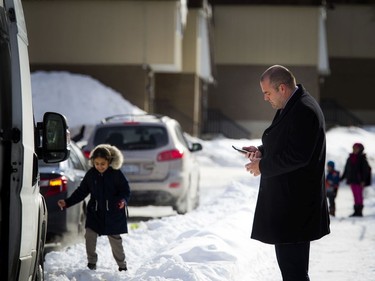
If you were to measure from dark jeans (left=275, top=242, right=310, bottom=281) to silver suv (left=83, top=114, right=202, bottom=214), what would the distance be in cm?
872

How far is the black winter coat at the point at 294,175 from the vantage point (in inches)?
237

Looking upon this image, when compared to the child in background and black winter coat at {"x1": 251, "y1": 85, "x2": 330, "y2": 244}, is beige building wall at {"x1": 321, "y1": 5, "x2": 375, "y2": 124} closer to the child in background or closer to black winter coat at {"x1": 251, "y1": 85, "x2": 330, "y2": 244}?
the child in background

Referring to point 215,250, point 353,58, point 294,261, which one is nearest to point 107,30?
point 353,58

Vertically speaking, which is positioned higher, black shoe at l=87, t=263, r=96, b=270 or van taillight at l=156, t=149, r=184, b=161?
van taillight at l=156, t=149, r=184, b=161

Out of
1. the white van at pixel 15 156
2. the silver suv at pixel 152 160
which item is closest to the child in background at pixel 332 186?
the silver suv at pixel 152 160

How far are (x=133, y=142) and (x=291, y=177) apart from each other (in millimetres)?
9204

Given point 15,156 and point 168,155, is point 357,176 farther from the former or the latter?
point 15,156

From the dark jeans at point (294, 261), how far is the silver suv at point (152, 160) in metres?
8.72

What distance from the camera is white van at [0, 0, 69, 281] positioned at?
16.3 feet

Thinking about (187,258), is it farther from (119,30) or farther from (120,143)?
(119,30)

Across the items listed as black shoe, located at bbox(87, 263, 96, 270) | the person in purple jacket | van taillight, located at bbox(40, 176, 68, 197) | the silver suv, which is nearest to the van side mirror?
black shoe, located at bbox(87, 263, 96, 270)

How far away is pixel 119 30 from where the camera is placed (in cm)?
3528

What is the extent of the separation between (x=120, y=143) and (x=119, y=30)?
20606 mm

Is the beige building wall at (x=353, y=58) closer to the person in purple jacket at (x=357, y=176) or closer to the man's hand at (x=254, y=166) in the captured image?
the person in purple jacket at (x=357, y=176)
